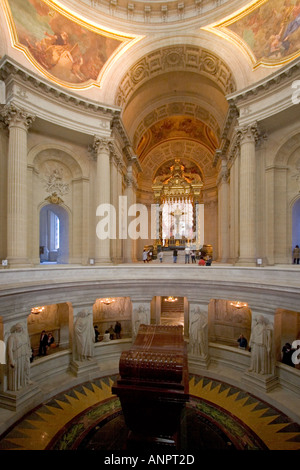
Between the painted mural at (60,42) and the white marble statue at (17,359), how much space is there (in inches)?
442

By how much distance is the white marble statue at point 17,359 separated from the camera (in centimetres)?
702

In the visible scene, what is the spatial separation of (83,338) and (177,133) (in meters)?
19.7

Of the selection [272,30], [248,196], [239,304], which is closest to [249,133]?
[248,196]

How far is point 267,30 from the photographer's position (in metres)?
11.3

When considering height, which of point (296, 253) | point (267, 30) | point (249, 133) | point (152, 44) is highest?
point (152, 44)

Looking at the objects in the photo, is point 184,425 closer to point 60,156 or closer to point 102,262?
point 102,262

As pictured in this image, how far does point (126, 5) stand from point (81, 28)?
2.93 metres

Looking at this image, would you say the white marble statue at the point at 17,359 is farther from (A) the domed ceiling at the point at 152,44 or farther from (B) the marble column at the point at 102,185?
(A) the domed ceiling at the point at 152,44

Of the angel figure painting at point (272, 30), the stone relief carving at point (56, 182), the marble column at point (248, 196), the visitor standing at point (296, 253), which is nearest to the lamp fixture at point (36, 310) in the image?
the stone relief carving at point (56, 182)

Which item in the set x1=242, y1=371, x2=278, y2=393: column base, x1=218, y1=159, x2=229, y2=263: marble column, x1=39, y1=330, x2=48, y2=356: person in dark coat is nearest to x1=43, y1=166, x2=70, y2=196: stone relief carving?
x1=39, y1=330, x2=48, y2=356: person in dark coat

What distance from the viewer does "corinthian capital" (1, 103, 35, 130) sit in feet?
32.6

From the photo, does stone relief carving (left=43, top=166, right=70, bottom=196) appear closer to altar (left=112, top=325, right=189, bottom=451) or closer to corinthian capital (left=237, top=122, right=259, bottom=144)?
corinthian capital (left=237, top=122, right=259, bottom=144)

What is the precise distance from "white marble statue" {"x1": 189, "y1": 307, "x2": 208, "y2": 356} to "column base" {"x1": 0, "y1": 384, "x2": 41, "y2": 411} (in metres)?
5.56
